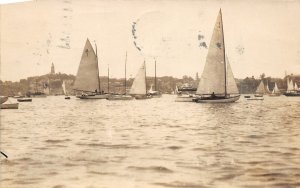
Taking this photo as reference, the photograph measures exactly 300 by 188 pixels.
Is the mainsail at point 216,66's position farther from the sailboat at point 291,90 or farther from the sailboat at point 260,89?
the sailboat at point 291,90

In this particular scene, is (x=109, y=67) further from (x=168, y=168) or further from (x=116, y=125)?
(x=168, y=168)

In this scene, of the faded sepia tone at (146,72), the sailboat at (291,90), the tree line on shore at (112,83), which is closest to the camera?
the faded sepia tone at (146,72)

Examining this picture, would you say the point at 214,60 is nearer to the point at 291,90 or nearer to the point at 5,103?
the point at 291,90

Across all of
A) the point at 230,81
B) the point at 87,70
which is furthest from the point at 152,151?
the point at 230,81

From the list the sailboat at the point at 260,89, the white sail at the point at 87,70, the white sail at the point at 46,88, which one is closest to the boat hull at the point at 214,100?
the sailboat at the point at 260,89

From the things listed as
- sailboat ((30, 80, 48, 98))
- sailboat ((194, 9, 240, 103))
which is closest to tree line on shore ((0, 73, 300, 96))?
sailboat ((30, 80, 48, 98))

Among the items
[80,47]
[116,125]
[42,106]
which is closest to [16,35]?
[80,47]
